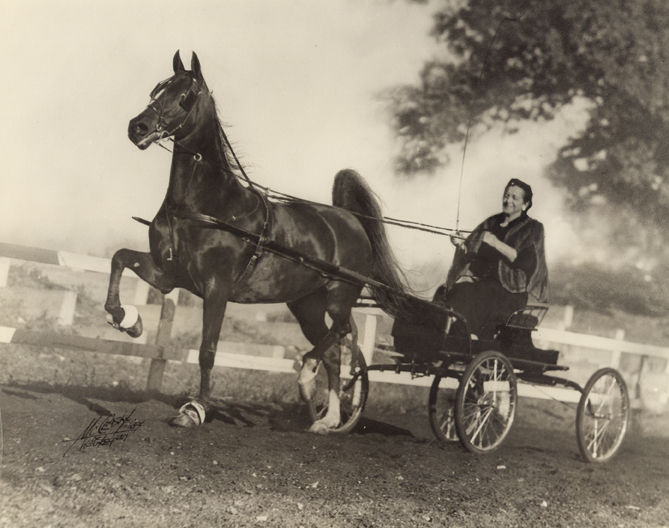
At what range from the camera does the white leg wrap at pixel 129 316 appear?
2.72 metres

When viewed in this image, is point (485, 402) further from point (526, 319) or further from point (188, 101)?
point (188, 101)

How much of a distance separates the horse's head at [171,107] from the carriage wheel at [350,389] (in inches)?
60.4

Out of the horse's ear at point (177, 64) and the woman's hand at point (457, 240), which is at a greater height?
the horse's ear at point (177, 64)

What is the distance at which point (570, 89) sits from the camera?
3568 millimetres

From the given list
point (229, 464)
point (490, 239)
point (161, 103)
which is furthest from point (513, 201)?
point (229, 464)

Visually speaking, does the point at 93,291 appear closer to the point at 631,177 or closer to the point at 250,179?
the point at 250,179

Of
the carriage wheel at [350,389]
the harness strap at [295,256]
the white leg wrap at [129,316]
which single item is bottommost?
the carriage wheel at [350,389]

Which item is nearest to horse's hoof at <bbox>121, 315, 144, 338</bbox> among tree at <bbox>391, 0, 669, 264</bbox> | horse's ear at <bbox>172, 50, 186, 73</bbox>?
horse's ear at <bbox>172, 50, 186, 73</bbox>

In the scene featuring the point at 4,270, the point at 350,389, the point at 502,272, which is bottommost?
the point at 350,389

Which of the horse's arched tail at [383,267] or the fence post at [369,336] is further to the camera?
the fence post at [369,336]

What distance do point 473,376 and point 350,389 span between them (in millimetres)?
748
